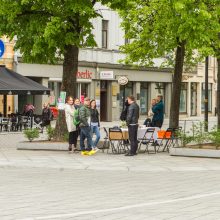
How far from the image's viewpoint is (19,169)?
18.7 meters

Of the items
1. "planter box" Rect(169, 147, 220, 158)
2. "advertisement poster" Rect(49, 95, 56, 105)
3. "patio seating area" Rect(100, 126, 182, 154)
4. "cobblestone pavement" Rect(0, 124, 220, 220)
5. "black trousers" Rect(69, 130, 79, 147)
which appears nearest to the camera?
"cobblestone pavement" Rect(0, 124, 220, 220)

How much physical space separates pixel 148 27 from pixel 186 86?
35115mm

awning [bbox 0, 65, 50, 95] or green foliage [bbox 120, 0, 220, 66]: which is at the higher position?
green foliage [bbox 120, 0, 220, 66]

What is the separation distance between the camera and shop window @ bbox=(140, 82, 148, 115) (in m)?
61.6

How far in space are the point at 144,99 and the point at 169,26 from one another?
123ft

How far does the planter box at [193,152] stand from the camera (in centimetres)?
2200

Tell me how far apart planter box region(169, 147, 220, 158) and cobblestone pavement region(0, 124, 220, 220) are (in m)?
0.38

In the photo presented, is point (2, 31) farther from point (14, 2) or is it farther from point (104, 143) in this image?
point (104, 143)

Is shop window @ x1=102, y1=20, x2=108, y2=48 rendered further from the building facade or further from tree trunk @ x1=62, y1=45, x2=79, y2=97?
tree trunk @ x1=62, y1=45, x2=79, y2=97

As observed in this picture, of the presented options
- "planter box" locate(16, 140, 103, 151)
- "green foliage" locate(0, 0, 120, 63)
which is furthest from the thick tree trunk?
"planter box" locate(16, 140, 103, 151)

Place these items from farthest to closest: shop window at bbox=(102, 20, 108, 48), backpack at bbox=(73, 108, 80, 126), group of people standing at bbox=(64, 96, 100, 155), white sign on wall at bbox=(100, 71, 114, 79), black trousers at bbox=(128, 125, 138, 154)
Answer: shop window at bbox=(102, 20, 108, 48)
white sign on wall at bbox=(100, 71, 114, 79)
backpack at bbox=(73, 108, 80, 126)
group of people standing at bbox=(64, 96, 100, 155)
black trousers at bbox=(128, 125, 138, 154)

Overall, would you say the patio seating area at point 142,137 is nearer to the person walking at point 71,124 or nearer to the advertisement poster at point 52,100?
the person walking at point 71,124

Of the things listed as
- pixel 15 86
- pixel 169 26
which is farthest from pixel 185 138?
pixel 15 86

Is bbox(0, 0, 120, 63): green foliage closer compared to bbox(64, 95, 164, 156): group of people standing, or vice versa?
bbox(64, 95, 164, 156): group of people standing
